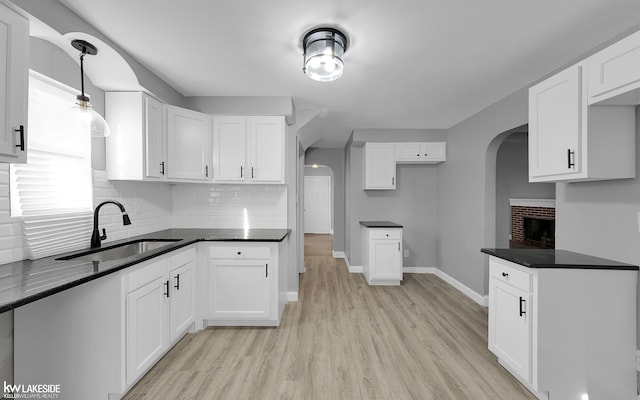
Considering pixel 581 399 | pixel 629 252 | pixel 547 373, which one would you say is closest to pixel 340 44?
pixel 629 252

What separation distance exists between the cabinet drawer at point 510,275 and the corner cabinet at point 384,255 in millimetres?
1967

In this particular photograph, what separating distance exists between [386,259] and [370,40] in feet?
10.1

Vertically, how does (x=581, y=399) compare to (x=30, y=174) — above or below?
below

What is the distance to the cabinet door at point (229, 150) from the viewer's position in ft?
10.2

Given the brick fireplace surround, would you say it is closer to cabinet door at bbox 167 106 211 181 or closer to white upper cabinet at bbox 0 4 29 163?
cabinet door at bbox 167 106 211 181

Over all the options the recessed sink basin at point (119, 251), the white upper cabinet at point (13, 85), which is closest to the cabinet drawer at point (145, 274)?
the recessed sink basin at point (119, 251)

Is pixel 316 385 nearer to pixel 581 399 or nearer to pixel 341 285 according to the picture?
pixel 581 399

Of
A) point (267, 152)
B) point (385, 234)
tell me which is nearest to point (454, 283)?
point (385, 234)

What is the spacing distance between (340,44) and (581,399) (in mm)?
2849

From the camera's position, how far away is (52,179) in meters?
1.91

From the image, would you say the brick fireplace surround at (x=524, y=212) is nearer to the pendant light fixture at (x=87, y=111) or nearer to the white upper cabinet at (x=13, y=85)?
the pendant light fixture at (x=87, y=111)

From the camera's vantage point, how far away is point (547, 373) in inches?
69.2

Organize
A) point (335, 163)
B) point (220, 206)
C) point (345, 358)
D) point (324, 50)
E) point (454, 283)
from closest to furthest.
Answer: point (324, 50), point (345, 358), point (220, 206), point (454, 283), point (335, 163)

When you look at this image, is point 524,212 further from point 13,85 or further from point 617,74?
point 13,85
